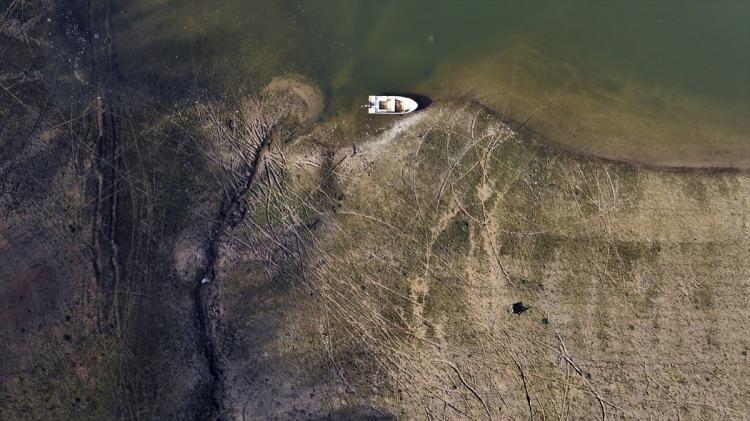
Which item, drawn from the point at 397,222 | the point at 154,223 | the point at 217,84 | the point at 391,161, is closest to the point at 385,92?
the point at 391,161

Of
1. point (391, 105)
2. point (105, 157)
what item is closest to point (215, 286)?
point (105, 157)

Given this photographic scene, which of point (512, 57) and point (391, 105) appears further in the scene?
point (512, 57)

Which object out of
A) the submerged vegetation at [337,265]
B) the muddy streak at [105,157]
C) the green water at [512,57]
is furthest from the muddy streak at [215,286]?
the green water at [512,57]

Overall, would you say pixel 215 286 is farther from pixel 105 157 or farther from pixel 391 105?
pixel 391 105

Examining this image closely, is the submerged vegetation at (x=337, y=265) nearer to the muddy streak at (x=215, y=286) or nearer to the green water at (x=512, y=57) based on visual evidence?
the muddy streak at (x=215, y=286)

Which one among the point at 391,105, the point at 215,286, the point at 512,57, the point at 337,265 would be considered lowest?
the point at 215,286

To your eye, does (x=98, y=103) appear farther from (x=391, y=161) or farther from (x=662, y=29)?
(x=662, y=29)
